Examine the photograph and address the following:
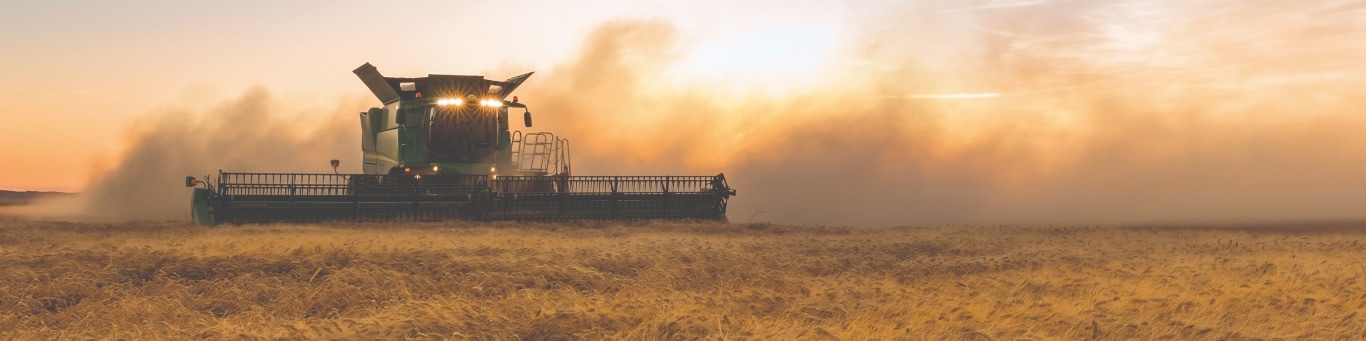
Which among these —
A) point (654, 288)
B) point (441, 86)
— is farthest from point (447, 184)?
point (654, 288)

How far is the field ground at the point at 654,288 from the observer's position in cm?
1020

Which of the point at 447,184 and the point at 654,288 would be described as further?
the point at 447,184

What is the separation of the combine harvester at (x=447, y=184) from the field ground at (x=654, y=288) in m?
2.48

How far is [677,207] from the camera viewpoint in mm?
26750

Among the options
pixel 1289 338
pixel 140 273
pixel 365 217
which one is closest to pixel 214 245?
pixel 140 273

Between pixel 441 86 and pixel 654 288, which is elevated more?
pixel 441 86

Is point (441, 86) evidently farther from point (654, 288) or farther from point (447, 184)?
point (654, 288)

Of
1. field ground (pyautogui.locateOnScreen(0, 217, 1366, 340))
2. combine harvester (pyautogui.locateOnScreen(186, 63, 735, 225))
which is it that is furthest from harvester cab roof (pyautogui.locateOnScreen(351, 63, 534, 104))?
field ground (pyautogui.locateOnScreen(0, 217, 1366, 340))

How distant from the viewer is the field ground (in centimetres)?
1020

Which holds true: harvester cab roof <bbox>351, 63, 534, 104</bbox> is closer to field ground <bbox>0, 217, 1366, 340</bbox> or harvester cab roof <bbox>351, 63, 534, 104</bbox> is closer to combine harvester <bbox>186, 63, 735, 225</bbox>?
combine harvester <bbox>186, 63, 735, 225</bbox>

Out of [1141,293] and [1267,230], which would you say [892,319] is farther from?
[1267,230]

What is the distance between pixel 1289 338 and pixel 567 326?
20.0ft

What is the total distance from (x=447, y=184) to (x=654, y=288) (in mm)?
14549

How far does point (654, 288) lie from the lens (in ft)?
43.7
